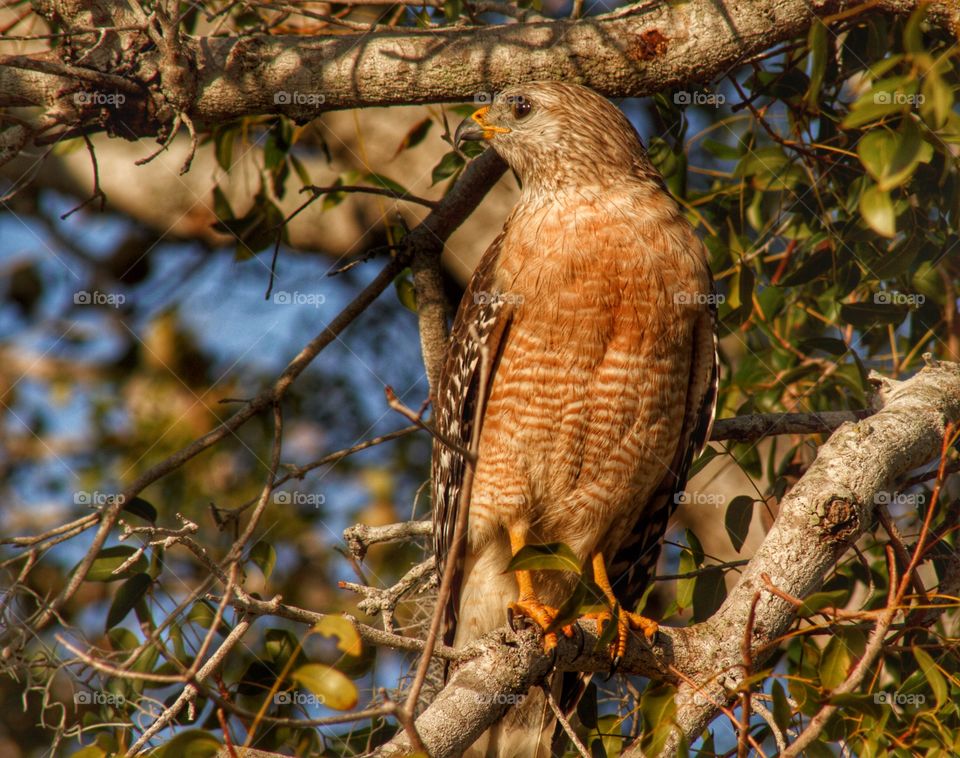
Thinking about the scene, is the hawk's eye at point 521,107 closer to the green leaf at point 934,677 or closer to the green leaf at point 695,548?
the green leaf at point 695,548

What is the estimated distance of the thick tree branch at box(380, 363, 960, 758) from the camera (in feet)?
8.19

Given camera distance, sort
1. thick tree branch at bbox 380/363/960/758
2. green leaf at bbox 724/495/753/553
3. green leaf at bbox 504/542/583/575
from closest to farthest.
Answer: green leaf at bbox 504/542/583/575, thick tree branch at bbox 380/363/960/758, green leaf at bbox 724/495/753/553

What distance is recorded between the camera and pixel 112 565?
3.13 m

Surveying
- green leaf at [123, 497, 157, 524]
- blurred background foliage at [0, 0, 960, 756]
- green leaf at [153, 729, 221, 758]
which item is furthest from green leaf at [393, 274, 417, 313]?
green leaf at [153, 729, 221, 758]

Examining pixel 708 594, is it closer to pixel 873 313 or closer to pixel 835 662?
pixel 835 662

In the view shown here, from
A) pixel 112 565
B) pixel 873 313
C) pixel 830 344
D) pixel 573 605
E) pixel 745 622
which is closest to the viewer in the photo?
pixel 573 605

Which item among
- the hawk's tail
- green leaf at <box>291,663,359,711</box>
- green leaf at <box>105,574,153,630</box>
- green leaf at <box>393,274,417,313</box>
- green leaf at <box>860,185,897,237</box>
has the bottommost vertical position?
the hawk's tail

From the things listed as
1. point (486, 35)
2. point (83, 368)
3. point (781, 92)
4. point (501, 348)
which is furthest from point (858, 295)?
point (83, 368)

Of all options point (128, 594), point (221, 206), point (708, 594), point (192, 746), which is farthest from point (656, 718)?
point (221, 206)

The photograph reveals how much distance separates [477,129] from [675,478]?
1664 millimetres

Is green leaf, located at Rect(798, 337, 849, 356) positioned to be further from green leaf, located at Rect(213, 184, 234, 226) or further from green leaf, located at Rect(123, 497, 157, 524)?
green leaf, located at Rect(213, 184, 234, 226)

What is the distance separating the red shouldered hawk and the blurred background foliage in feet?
0.94

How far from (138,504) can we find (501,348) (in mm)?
1435

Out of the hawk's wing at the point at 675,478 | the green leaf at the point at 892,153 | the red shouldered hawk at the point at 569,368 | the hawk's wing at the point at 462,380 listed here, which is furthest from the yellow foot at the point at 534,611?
the green leaf at the point at 892,153
